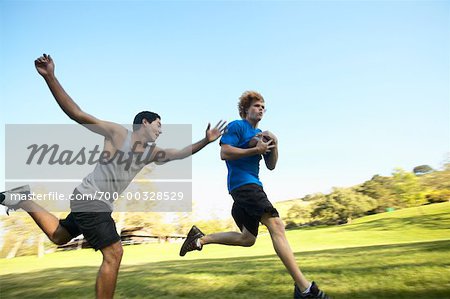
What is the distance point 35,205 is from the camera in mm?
3480

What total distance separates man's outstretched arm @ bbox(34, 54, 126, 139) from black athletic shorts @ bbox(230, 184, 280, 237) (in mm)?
1342

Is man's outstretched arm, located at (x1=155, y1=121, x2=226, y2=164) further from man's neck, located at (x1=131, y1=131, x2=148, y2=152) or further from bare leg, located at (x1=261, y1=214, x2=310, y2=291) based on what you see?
bare leg, located at (x1=261, y1=214, x2=310, y2=291)

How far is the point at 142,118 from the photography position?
3.38 m

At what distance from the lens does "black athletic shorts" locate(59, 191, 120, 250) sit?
2914mm

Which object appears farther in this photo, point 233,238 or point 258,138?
point 233,238

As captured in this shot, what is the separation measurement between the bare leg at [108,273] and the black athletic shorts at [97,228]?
0.06 m

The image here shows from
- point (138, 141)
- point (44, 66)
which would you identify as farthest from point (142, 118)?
point (44, 66)

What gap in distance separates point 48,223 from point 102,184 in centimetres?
78

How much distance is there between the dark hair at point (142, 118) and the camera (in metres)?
3.38

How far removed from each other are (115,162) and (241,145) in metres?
1.25

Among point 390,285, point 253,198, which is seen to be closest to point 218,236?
point 253,198

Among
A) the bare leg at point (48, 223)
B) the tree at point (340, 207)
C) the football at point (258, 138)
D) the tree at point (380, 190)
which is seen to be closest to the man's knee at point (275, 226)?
the football at point (258, 138)

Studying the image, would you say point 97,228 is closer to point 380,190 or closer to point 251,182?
point 251,182

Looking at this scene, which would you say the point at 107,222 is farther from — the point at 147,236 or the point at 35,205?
the point at 147,236
